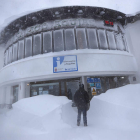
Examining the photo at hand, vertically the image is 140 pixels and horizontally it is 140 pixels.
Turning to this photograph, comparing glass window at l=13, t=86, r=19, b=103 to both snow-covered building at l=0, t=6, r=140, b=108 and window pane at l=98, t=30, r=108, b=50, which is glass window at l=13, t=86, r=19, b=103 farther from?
window pane at l=98, t=30, r=108, b=50

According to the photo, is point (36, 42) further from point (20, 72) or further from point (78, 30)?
point (78, 30)

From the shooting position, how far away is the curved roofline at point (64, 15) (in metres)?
10.7

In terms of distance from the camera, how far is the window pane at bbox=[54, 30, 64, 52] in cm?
1048

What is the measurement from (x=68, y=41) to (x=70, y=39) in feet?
0.87

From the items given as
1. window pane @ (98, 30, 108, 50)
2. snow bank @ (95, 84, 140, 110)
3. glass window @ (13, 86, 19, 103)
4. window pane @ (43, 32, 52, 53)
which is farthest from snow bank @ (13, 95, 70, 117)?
window pane @ (98, 30, 108, 50)

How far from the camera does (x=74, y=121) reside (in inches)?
226

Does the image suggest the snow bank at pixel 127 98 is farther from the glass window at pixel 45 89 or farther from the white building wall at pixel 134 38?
the white building wall at pixel 134 38

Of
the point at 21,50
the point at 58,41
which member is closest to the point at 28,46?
the point at 21,50

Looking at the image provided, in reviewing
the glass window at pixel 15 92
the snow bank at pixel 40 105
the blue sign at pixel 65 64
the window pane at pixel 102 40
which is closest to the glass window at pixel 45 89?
the blue sign at pixel 65 64

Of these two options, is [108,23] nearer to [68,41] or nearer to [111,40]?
[111,40]

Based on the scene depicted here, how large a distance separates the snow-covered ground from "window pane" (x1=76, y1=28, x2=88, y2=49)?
210 inches

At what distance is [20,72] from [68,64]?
4584 mm

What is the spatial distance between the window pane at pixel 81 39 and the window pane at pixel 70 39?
455 millimetres

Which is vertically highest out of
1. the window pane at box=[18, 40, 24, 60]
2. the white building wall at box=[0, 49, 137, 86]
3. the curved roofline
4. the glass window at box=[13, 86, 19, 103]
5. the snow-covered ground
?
the curved roofline
